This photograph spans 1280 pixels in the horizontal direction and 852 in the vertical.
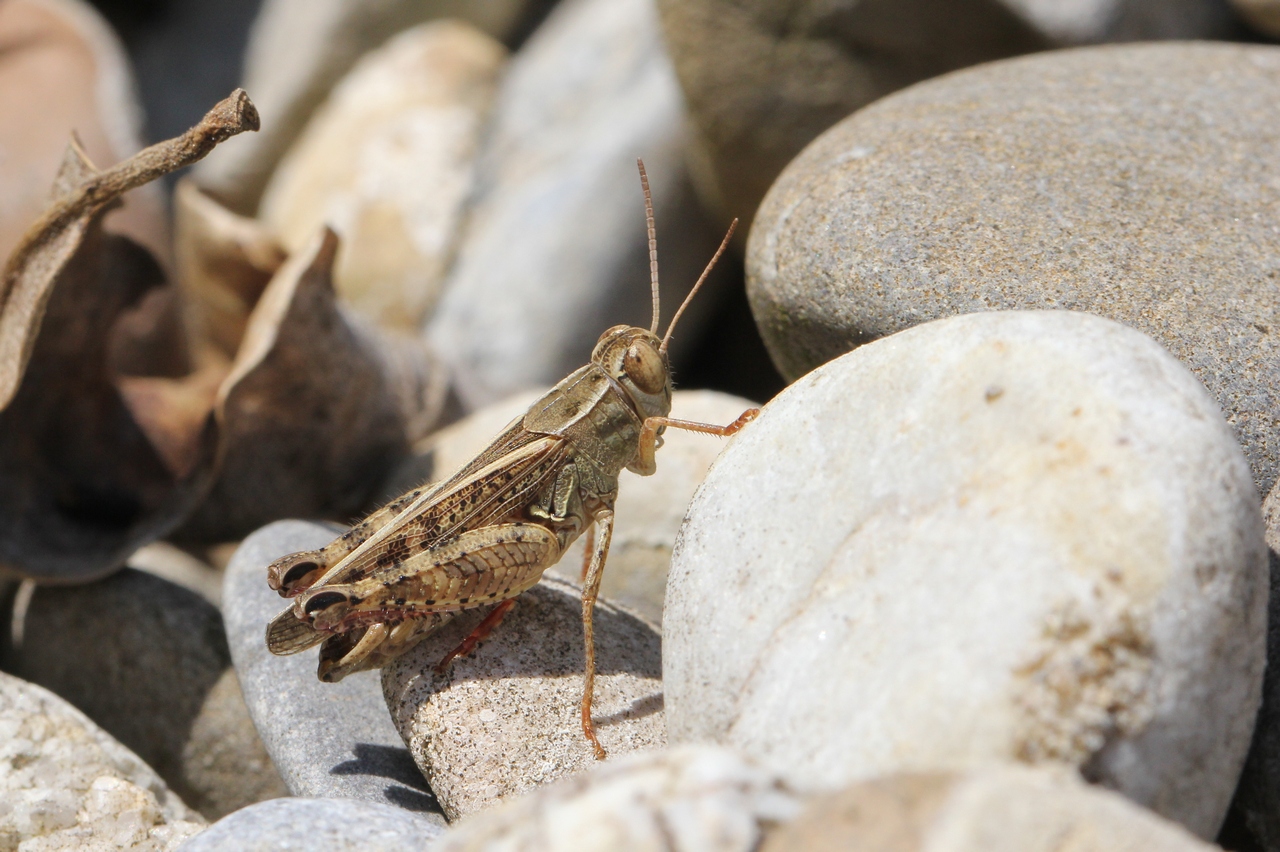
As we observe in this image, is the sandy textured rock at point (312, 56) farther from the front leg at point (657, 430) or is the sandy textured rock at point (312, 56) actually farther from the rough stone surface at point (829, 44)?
the front leg at point (657, 430)

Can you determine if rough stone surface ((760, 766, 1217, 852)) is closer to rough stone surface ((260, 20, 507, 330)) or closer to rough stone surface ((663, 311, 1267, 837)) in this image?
rough stone surface ((663, 311, 1267, 837))

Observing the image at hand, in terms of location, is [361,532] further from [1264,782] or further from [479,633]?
[1264,782]

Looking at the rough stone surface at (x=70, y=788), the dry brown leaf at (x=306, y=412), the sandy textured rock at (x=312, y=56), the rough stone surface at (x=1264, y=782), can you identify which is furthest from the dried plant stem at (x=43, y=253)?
the sandy textured rock at (x=312, y=56)

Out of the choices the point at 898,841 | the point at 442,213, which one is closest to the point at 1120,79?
the point at 898,841

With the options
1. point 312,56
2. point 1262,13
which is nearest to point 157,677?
point 312,56

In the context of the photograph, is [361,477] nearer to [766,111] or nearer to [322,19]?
[766,111]

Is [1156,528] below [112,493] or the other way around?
the other way around

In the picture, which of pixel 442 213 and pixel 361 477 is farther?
pixel 442 213
